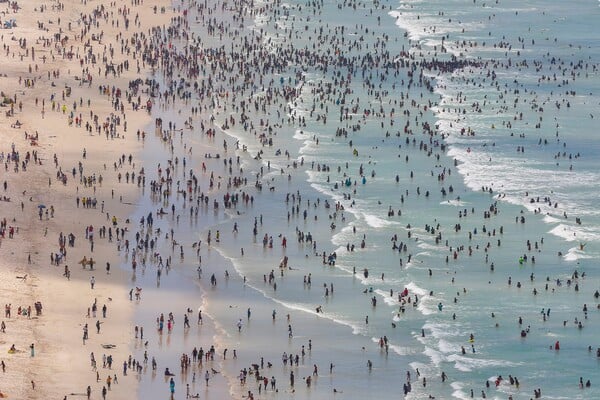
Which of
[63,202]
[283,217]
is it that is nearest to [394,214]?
[283,217]

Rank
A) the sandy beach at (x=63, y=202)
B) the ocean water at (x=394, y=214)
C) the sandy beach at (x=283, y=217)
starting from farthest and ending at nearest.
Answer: the ocean water at (x=394, y=214)
the sandy beach at (x=283, y=217)
the sandy beach at (x=63, y=202)

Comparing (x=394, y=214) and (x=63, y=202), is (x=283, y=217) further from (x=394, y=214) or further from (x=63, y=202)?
(x=63, y=202)

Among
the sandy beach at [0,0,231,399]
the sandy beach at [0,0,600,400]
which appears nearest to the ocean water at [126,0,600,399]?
the sandy beach at [0,0,600,400]

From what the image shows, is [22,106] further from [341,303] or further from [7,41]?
[341,303]

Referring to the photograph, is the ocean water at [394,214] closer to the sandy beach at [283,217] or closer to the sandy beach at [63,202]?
the sandy beach at [283,217]

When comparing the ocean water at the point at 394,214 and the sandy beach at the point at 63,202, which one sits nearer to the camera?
the sandy beach at the point at 63,202

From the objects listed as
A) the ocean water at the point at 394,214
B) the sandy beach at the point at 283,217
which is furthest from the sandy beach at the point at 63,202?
A: the ocean water at the point at 394,214

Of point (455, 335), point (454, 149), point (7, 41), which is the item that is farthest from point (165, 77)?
point (455, 335)

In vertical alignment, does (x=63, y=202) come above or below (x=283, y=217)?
above

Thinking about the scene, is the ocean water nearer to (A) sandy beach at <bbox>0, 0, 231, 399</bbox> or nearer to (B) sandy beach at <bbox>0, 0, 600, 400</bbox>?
(B) sandy beach at <bbox>0, 0, 600, 400</bbox>

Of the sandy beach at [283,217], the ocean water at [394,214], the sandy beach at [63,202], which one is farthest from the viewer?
the ocean water at [394,214]
